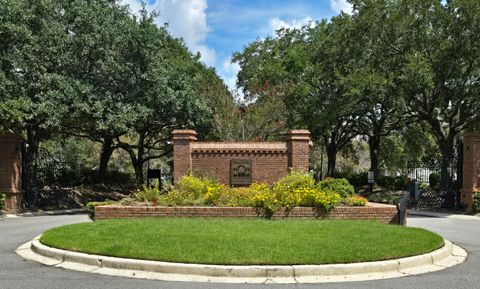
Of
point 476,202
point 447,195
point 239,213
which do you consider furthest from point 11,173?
point 476,202

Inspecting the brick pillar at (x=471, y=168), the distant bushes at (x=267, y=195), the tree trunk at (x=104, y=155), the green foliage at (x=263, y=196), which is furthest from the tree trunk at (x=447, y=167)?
the tree trunk at (x=104, y=155)

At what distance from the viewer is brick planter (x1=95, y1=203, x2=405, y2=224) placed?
509 inches

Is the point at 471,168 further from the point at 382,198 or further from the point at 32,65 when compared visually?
the point at 32,65

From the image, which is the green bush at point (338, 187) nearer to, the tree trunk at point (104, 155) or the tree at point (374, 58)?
the tree at point (374, 58)

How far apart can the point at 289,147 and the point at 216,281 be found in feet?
33.1

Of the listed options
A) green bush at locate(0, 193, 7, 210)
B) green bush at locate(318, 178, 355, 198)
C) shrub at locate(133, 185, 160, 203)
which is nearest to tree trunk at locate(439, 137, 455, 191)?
green bush at locate(318, 178, 355, 198)

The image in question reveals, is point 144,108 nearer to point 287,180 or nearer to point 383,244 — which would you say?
point 287,180

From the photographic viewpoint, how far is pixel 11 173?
20.6 meters

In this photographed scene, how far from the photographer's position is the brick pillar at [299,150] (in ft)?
55.1

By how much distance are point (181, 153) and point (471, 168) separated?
12674 mm

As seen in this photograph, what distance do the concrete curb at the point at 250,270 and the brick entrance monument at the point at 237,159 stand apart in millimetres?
8425

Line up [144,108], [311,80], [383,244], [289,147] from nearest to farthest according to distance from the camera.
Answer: [383,244], [289,147], [144,108], [311,80]

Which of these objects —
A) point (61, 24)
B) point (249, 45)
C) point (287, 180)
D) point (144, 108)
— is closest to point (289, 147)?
point (287, 180)

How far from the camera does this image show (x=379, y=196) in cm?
2908
